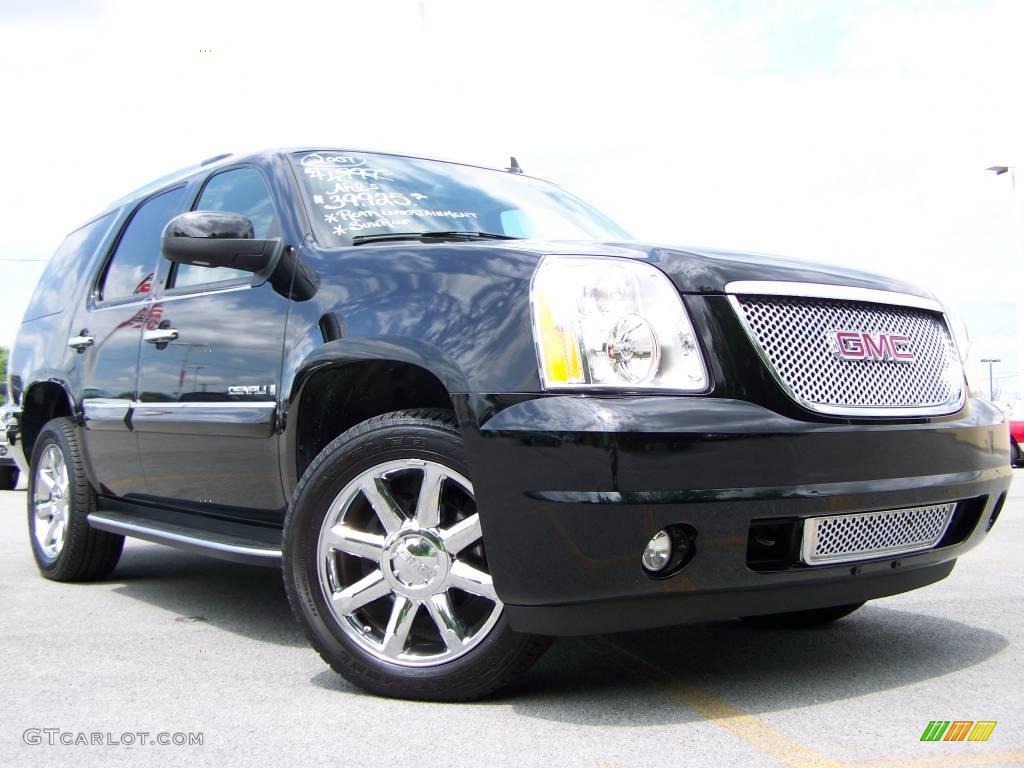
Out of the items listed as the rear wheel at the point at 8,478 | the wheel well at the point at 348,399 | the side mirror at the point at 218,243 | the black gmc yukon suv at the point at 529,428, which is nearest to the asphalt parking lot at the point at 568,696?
the black gmc yukon suv at the point at 529,428

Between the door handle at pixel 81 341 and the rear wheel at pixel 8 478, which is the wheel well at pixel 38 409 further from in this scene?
the rear wheel at pixel 8 478

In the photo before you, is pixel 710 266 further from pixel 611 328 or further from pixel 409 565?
pixel 409 565

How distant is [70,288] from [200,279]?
5.76ft

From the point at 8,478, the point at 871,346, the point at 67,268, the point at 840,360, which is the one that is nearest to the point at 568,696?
the point at 840,360

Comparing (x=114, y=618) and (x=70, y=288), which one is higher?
(x=70, y=288)

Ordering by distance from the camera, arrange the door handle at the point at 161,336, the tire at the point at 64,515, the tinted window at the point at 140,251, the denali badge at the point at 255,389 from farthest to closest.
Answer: the tire at the point at 64,515 → the tinted window at the point at 140,251 → the door handle at the point at 161,336 → the denali badge at the point at 255,389

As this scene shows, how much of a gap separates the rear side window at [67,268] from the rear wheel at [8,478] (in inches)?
319

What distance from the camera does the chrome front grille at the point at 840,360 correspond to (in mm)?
2994

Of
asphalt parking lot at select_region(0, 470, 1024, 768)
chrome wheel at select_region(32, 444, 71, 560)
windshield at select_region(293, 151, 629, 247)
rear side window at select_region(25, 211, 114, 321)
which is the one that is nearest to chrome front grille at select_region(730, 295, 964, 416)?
asphalt parking lot at select_region(0, 470, 1024, 768)

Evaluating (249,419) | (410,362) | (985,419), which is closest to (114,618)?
(249,419)

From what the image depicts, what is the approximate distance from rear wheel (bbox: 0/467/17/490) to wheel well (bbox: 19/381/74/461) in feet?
27.1

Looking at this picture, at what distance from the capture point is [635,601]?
9.25ft

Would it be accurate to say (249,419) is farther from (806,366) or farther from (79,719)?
(806,366)

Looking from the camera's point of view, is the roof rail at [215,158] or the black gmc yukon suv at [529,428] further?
the roof rail at [215,158]
